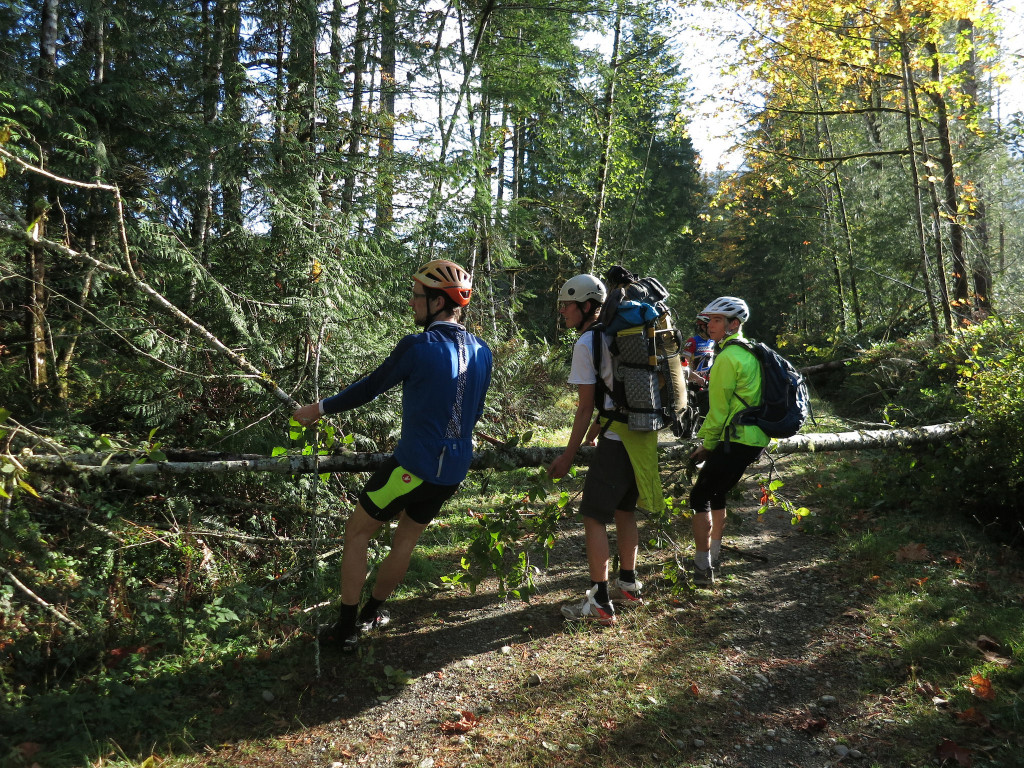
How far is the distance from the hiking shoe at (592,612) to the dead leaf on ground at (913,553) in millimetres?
3298

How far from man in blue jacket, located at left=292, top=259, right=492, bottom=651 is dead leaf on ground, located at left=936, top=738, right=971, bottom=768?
3.00 meters

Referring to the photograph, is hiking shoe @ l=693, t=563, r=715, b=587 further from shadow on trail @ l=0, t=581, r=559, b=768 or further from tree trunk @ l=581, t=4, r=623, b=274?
tree trunk @ l=581, t=4, r=623, b=274

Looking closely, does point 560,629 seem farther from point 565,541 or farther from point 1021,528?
point 1021,528

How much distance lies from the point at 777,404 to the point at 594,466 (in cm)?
166

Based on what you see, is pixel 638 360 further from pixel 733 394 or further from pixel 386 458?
Answer: pixel 386 458

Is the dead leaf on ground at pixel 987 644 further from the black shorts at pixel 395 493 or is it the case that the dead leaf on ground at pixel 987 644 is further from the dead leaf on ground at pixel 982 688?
the black shorts at pixel 395 493

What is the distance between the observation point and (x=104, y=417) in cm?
563

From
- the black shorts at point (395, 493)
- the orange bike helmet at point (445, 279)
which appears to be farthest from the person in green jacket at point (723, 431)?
the black shorts at point (395, 493)

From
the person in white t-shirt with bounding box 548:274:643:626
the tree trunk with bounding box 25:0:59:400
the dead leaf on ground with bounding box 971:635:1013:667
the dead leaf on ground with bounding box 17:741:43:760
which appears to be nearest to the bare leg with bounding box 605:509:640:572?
the person in white t-shirt with bounding box 548:274:643:626

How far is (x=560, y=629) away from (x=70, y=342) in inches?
203

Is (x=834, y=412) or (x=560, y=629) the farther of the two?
(x=834, y=412)

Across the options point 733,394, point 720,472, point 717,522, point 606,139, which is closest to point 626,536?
point 720,472

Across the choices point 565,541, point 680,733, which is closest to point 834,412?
point 565,541

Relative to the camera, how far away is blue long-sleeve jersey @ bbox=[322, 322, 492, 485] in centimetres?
374
